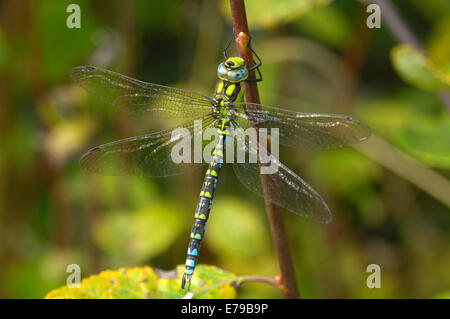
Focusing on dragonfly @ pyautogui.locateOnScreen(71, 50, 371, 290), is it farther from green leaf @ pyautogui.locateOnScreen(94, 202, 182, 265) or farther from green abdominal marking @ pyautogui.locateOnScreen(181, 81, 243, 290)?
green leaf @ pyautogui.locateOnScreen(94, 202, 182, 265)

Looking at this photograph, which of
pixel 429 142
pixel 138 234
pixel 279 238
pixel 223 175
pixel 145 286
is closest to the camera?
pixel 279 238

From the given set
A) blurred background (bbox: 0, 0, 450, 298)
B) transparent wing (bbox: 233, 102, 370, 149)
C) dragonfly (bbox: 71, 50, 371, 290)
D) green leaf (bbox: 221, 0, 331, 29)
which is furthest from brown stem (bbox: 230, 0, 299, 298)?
blurred background (bbox: 0, 0, 450, 298)

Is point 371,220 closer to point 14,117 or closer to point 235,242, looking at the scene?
point 235,242

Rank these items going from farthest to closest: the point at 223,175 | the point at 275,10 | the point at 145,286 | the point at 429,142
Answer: the point at 223,175, the point at 275,10, the point at 429,142, the point at 145,286

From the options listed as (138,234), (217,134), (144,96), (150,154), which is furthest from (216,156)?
(138,234)

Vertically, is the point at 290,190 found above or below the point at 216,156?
below

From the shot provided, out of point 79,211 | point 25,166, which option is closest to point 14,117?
point 25,166

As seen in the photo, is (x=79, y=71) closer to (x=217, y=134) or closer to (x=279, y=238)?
(x=217, y=134)
